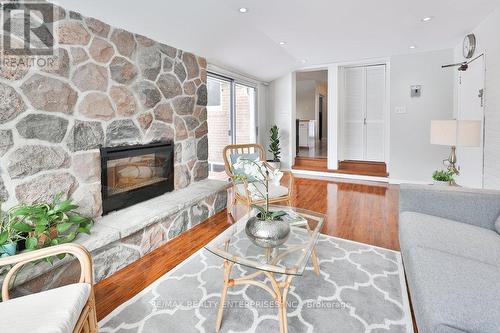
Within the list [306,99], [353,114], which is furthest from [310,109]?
[353,114]

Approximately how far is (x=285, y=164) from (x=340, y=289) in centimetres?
458

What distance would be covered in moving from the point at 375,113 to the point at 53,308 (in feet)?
19.3

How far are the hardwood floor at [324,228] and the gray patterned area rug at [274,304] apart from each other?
0.51 ft

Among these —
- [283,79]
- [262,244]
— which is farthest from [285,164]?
[262,244]

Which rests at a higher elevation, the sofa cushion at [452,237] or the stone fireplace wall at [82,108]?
the stone fireplace wall at [82,108]

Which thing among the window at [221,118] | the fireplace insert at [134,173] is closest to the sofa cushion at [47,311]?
the fireplace insert at [134,173]

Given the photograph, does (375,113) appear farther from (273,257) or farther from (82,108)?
(82,108)

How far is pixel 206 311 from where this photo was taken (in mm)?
1765

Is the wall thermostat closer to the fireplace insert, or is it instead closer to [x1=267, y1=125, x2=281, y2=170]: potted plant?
[x1=267, y1=125, x2=281, y2=170]: potted plant

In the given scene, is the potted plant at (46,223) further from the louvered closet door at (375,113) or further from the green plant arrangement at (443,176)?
the louvered closet door at (375,113)

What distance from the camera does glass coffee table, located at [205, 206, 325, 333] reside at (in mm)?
1481

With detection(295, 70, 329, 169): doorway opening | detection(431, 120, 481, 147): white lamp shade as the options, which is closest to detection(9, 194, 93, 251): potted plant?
detection(431, 120, 481, 147): white lamp shade

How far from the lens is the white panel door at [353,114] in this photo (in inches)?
227

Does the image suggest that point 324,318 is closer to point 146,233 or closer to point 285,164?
point 146,233
